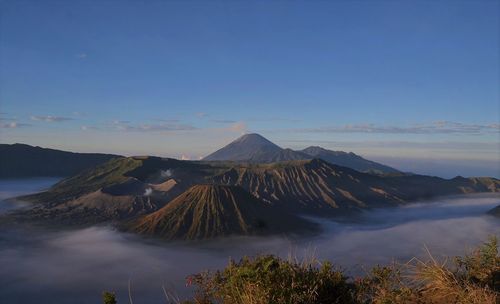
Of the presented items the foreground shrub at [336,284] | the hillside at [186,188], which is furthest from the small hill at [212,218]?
the foreground shrub at [336,284]

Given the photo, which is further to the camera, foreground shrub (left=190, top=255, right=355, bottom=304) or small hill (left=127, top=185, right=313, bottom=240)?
small hill (left=127, top=185, right=313, bottom=240)

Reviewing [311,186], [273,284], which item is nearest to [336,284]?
[273,284]

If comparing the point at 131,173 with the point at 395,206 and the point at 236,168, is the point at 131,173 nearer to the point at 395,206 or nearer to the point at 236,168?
the point at 236,168

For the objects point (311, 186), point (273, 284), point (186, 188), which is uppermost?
point (273, 284)

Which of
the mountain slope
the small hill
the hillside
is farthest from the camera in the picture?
the mountain slope

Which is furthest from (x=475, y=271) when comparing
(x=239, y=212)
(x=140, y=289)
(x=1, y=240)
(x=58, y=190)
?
(x=58, y=190)

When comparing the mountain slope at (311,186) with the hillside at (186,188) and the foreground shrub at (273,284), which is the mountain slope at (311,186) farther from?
the foreground shrub at (273,284)

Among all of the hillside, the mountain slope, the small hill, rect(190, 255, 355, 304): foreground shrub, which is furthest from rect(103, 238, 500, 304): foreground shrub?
the mountain slope

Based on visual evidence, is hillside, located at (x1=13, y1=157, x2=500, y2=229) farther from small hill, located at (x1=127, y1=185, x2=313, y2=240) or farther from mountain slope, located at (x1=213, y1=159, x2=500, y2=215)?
small hill, located at (x1=127, y1=185, x2=313, y2=240)

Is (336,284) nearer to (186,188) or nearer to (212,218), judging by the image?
(212,218)
